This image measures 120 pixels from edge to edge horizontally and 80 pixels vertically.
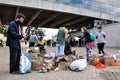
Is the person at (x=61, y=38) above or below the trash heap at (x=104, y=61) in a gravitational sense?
Answer: above

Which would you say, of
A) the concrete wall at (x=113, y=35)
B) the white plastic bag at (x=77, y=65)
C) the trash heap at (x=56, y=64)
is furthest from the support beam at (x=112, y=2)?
the white plastic bag at (x=77, y=65)

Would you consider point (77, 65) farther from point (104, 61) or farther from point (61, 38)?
point (104, 61)

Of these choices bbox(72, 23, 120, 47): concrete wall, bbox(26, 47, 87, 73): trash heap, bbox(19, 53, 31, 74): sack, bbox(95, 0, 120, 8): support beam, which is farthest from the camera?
bbox(95, 0, 120, 8): support beam

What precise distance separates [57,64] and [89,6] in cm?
3766

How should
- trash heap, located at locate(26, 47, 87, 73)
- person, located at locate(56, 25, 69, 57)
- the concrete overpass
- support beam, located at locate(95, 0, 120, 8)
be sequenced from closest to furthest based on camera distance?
trash heap, located at locate(26, 47, 87, 73)
person, located at locate(56, 25, 69, 57)
the concrete overpass
support beam, located at locate(95, 0, 120, 8)

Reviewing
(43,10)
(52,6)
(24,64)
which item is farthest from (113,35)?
(24,64)

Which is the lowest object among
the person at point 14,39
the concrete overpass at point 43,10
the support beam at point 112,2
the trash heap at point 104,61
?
the trash heap at point 104,61

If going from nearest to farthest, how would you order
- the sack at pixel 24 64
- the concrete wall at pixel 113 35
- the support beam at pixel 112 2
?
the sack at pixel 24 64, the concrete wall at pixel 113 35, the support beam at pixel 112 2

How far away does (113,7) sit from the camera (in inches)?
2009

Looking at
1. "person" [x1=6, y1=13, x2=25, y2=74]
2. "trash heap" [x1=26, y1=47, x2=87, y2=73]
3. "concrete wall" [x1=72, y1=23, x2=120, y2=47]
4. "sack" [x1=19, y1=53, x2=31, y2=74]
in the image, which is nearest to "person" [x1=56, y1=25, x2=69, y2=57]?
"trash heap" [x1=26, y1=47, x2=87, y2=73]

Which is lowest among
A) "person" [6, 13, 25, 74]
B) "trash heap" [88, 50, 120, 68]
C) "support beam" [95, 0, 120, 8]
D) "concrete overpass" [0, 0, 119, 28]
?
"trash heap" [88, 50, 120, 68]

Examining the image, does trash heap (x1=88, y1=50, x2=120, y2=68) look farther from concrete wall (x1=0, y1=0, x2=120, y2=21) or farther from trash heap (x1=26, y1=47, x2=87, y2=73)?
concrete wall (x1=0, y1=0, x2=120, y2=21)

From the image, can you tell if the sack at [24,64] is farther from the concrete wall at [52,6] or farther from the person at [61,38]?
the concrete wall at [52,6]

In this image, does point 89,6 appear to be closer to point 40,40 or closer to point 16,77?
point 40,40
